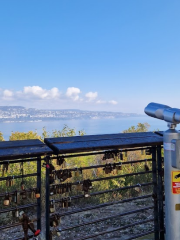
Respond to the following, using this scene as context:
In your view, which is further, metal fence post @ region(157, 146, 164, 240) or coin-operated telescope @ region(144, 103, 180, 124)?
metal fence post @ region(157, 146, 164, 240)

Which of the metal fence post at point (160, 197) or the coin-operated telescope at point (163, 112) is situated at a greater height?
the coin-operated telescope at point (163, 112)

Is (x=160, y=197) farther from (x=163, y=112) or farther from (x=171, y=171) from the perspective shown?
(x=163, y=112)

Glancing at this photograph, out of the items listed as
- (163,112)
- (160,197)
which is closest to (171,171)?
(163,112)

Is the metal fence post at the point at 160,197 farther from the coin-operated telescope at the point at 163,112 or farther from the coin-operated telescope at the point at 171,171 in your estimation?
the coin-operated telescope at the point at 163,112

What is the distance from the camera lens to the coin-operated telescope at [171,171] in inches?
90.8

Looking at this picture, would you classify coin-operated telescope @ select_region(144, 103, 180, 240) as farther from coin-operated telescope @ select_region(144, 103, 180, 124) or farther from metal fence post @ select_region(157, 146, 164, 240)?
metal fence post @ select_region(157, 146, 164, 240)

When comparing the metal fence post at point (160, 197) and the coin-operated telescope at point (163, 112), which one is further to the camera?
the metal fence post at point (160, 197)

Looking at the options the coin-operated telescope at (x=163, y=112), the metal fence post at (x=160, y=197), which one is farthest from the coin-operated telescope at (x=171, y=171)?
the metal fence post at (x=160, y=197)

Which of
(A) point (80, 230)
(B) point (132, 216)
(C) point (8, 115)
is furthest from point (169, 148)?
(C) point (8, 115)

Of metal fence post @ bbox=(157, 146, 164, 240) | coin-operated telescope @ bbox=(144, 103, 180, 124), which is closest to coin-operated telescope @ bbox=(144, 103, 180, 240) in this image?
coin-operated telescope @ bbox=(144, 103, 180, 124)

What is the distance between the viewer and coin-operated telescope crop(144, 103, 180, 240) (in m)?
2.31

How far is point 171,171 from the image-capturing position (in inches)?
93.6

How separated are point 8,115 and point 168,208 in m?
28.1

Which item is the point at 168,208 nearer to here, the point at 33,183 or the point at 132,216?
the point at 132,216
